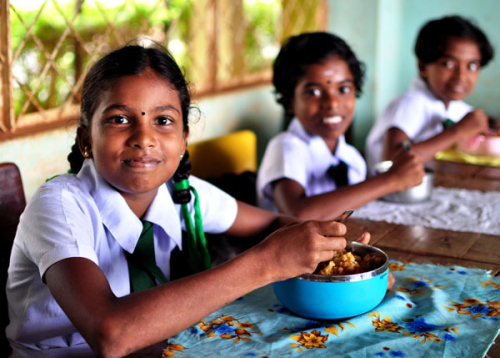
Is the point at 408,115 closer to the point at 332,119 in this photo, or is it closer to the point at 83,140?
the point at 332,119

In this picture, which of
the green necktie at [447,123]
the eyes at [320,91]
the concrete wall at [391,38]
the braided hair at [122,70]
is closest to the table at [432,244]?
the eyes at [320,91]

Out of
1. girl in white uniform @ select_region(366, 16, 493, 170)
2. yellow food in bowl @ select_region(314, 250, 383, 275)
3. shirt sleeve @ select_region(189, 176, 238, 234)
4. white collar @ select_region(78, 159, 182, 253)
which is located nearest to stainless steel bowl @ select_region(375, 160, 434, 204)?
girl in white uniform @ select_region(366, 16, 493, 170)

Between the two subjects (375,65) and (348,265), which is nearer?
(348,265)

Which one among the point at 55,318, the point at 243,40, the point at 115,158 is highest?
the point at 243,40

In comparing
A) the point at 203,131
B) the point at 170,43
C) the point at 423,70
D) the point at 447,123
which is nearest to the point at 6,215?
the point at 203,131

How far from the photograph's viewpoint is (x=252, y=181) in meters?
1.99

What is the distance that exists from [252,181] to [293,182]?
12.0 inches

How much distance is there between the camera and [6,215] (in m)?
1.30

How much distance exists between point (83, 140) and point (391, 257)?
0.70 m

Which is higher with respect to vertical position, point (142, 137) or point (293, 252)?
point (142, 137)

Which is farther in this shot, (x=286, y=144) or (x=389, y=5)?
(x=389, y=5)

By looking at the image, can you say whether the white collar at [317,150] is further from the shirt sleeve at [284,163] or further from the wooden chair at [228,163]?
the wooden chair at [228,163]

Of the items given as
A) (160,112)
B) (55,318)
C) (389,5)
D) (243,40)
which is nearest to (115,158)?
(160,112)

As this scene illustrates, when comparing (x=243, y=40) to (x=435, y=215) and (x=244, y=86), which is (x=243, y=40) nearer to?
(x=244, y=86)
